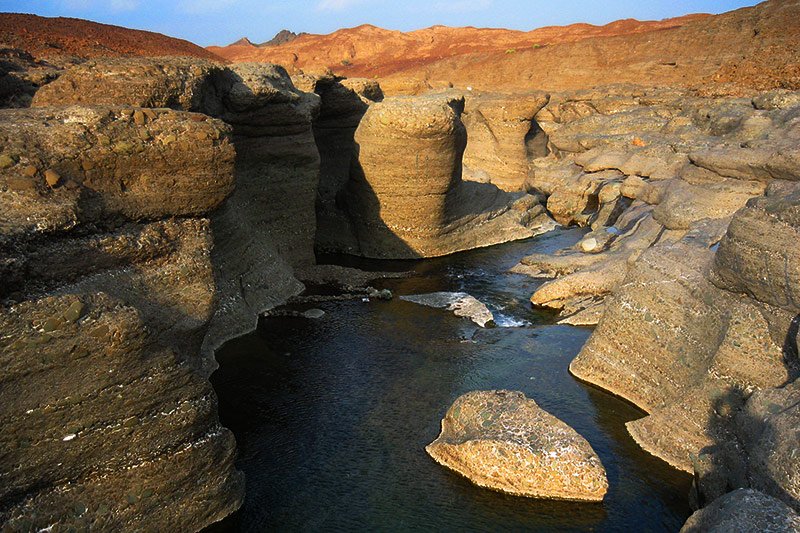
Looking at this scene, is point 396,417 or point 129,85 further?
point 129,85

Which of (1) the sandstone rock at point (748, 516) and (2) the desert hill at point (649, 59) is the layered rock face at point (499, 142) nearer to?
(2) the desert hill at point (649, 59)

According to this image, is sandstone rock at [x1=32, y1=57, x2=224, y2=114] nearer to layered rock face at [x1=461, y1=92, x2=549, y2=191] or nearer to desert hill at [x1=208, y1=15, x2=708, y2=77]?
layered rock face at [x1=461, y1=92, x2=549, y2=191]

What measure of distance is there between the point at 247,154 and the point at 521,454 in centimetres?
1032

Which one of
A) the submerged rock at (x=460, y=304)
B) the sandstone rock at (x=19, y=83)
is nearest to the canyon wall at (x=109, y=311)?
the sandstone rock at (x=19, y=83)

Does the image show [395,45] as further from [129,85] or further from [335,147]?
[129,85]

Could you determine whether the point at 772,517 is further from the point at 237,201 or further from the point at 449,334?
the point at 237,201

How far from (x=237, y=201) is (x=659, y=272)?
30.6 ft

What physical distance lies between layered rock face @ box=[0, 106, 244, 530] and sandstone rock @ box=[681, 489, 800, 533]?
5.41 metres

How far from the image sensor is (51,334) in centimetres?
646

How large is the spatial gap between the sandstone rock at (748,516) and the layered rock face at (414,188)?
534 inches

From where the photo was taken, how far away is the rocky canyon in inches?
266

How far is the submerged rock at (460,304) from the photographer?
14.7m

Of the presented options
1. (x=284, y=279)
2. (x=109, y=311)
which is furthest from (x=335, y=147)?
(x=109, y=311)

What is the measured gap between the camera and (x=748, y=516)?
597cm
